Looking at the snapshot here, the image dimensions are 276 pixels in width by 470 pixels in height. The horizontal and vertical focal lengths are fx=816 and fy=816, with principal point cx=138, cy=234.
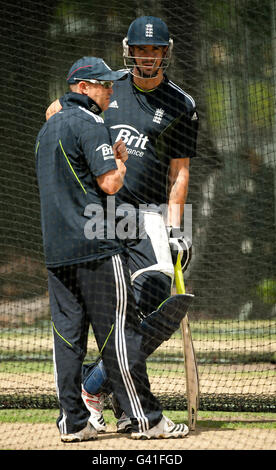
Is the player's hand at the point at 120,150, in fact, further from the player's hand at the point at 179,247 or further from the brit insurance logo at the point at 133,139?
the player's hand at the point at 179,247

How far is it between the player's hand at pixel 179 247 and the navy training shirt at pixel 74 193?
24.4 inches

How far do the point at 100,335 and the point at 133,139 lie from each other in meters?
1.23

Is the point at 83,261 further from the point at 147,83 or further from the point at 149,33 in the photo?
the point at 149,33

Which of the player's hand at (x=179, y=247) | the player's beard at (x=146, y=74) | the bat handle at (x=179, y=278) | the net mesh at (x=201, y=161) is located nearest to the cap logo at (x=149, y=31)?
the player's beard at (x=146, y=74)

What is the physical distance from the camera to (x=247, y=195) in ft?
26.6

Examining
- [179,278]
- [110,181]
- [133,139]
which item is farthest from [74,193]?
[179,278]

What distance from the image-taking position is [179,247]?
15.2 feet

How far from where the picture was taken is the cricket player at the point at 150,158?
14.9 ft

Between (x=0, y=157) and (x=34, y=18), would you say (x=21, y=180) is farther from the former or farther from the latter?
(x=34, y=18)

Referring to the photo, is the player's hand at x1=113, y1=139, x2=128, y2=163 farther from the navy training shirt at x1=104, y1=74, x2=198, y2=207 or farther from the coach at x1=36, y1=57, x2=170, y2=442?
the navy training shirt at x1=104, y1=74, x2=198, y2=207

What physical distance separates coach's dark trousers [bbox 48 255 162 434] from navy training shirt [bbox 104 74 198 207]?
2.29 feet

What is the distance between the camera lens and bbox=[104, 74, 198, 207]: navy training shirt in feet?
15.3

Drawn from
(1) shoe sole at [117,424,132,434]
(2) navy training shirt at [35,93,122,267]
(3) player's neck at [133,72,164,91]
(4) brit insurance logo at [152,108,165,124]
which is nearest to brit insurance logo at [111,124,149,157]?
(4) brit insurance logo at [152,108,165,124]

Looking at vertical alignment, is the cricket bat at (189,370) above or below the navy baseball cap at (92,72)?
below
